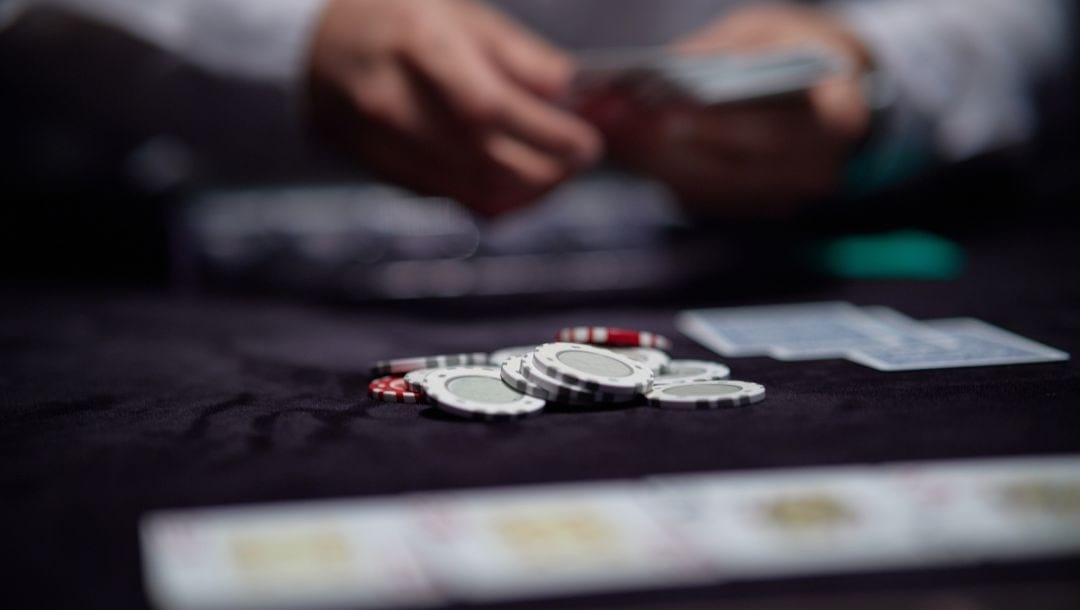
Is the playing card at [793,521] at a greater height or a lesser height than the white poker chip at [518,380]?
lesser

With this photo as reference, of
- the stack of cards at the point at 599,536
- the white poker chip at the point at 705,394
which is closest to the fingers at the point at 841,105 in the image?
the white poker chip at the point at 705,394

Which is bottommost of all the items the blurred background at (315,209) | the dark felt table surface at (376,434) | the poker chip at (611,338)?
the dark felt table surface at (376,434)

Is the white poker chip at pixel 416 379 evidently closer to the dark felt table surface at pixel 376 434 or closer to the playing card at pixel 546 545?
the dark felt table surface at pixel 376 434

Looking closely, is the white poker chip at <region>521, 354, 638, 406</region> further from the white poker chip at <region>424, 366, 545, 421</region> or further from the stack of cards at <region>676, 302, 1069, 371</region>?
the stack of cards at <region>676, 302, 1069, 371</region>

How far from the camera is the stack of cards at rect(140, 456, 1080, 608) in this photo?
597 mm

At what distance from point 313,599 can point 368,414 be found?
0.40 m

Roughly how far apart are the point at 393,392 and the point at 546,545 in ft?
1.35

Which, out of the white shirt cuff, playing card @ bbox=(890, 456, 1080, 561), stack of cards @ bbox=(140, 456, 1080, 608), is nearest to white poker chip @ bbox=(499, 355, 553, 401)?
stack of cards @ bbox=(140, 456, 1080, 608)

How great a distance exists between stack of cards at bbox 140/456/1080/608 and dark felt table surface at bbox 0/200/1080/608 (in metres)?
0.02

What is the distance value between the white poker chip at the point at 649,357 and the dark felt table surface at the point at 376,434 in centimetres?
8

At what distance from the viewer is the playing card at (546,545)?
0.60 m

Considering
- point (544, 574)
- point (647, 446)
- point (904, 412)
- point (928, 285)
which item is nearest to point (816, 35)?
point (928, 285)

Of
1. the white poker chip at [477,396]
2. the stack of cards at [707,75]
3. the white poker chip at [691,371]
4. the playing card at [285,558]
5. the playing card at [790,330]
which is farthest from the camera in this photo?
the stack of cards at [707,75]

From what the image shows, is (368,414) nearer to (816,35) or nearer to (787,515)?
(787,515)
